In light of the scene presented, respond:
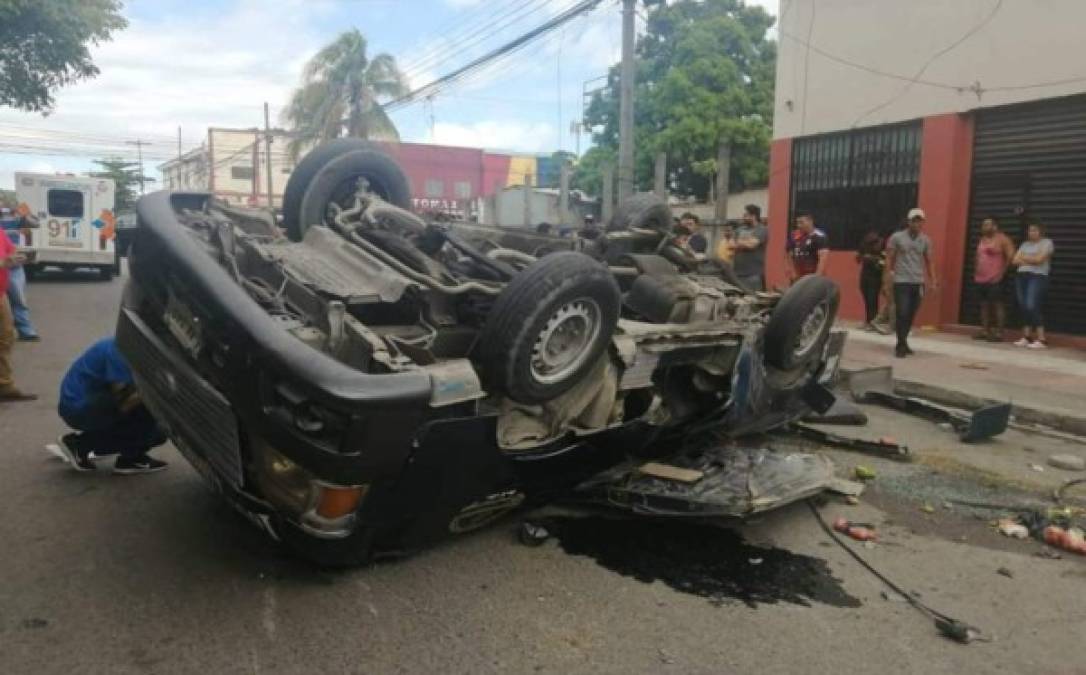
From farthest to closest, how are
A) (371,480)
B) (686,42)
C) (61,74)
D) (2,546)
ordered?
(686,42), (61,74), (2,546), (371,480)

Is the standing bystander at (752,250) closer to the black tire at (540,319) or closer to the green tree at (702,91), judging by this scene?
the black tire at (540,319)

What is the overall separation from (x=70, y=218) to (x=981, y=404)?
18.1 m

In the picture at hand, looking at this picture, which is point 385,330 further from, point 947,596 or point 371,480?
point 947,596

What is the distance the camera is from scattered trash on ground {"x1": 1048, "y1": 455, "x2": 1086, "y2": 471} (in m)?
5.34

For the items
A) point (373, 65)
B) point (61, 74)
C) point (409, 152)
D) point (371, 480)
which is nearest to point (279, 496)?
point (371, 480)

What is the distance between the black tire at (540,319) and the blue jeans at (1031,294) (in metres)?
8.28

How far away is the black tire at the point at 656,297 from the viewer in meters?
4.13

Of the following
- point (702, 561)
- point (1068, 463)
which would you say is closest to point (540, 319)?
point (702, 561)

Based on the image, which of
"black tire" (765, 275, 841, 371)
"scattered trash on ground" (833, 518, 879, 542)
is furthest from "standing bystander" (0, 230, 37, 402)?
"scattered trash on ground" (833, 518, 879, 542)

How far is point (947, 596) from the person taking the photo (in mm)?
3377

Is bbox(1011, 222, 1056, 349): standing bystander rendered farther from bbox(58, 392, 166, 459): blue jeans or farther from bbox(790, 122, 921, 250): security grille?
bbox(58, 392, 166, 459): blue jeans

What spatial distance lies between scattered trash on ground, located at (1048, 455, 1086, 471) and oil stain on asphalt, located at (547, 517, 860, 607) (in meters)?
2.68

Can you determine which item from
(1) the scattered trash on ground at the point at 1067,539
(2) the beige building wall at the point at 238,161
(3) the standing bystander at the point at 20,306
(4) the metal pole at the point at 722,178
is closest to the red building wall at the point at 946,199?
(4) the metal pole at the point at 722,178

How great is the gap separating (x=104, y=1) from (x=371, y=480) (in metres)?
17.7
